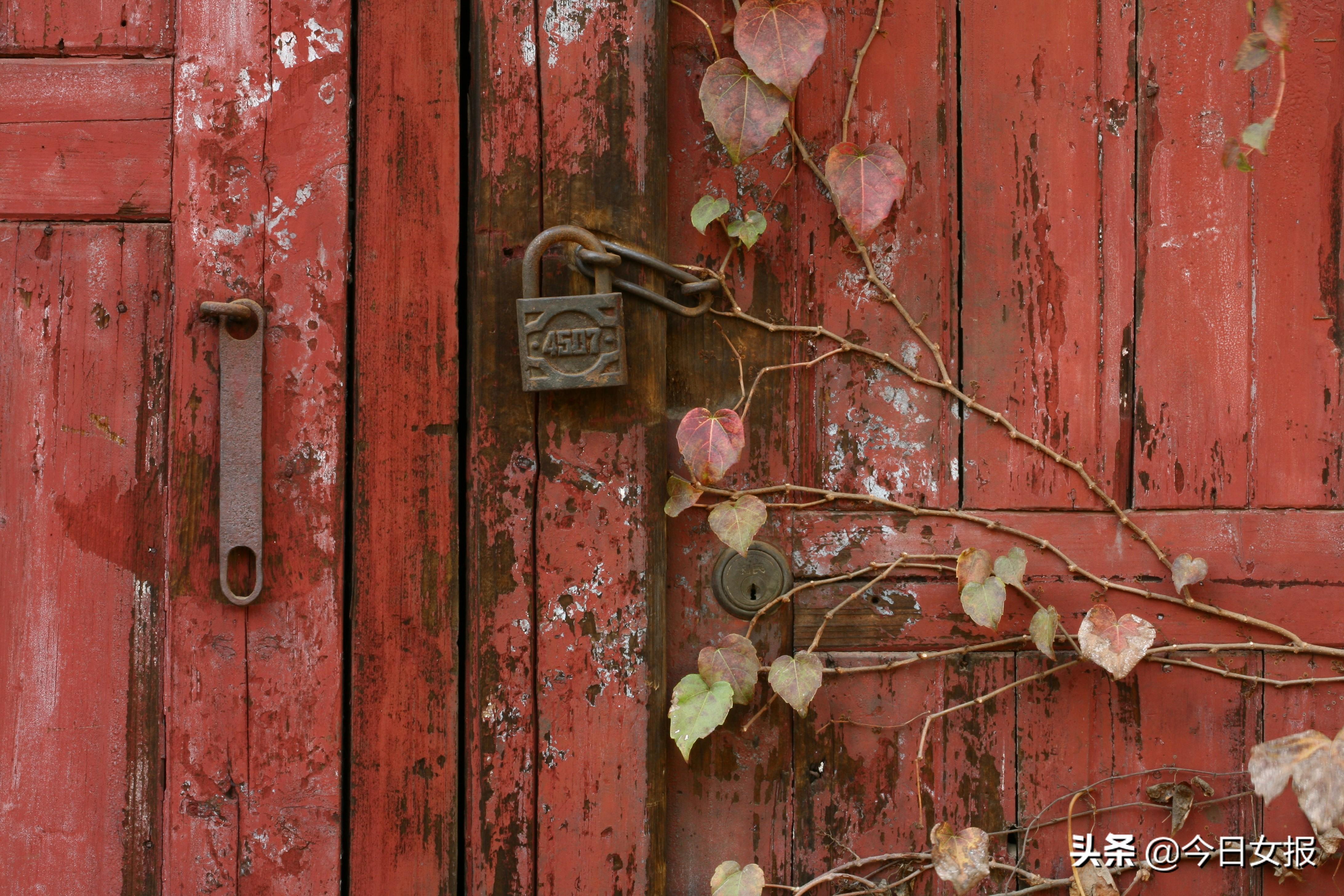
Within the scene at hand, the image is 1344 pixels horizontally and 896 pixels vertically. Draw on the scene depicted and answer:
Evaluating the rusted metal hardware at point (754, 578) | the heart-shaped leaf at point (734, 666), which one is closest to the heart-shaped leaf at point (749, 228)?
the rusted metal hardware at point (754, 578)

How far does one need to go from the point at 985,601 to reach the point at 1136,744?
32cm

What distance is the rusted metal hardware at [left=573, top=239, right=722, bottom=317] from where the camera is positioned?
41.2 inches

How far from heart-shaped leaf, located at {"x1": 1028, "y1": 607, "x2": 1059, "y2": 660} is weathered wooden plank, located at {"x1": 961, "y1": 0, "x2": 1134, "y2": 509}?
153mm

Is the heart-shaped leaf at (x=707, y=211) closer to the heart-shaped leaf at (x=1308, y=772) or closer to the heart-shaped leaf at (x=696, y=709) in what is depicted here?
the heart-shaped leaf at (x=696, y=709)

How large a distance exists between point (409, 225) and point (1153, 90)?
3.27 ft

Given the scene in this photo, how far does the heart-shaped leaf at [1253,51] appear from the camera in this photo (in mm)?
960

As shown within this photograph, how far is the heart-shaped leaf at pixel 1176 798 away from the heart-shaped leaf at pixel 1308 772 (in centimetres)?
22

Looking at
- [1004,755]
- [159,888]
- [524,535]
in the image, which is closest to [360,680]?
[524,535]

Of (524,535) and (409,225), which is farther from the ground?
(409,225)

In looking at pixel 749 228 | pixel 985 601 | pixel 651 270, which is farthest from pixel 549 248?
pixel 985 601

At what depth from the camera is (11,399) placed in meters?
1.08

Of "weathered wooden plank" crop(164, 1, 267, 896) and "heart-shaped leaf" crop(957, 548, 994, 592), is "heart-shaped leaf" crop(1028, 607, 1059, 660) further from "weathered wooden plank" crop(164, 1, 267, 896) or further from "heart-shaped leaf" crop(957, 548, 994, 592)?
"weathered wooden plank" crop(164, 1, 267, 896)

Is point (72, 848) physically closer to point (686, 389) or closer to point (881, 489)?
point (686, 389)

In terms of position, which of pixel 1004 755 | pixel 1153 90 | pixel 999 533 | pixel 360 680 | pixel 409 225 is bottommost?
pixel 1004 755
